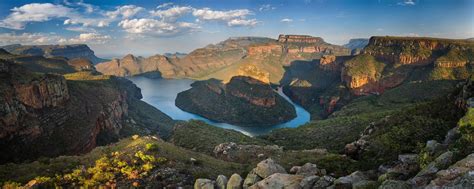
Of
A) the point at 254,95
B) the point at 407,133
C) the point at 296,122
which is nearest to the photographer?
the point at 407,133

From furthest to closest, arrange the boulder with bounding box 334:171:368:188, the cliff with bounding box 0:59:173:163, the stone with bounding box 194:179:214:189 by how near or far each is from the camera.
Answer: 1. the cliff with bounding box 0:59:173:163
2. the stone with bounding box 194:179:214:189
3. the boulder with bounding box 334:171:368:188

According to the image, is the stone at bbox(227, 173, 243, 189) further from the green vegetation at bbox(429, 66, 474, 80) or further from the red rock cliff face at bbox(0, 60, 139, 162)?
the green vegetation at bbox(429, 66, 474, 80)

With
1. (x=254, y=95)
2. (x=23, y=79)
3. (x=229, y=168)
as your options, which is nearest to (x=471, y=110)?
(x=229, y=168)

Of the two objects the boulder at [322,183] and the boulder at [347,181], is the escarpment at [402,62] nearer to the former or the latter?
the boulder at [347,181]

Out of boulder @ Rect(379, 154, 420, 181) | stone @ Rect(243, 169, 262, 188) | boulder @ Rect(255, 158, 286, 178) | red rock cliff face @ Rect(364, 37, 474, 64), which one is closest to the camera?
boulder @ Rect(379, 154, 420, 181)

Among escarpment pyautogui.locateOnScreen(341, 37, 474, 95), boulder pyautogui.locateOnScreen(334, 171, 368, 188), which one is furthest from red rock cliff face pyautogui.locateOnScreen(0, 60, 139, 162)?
escarpment pyautogui.locateOnScreen(341, 37, 474, 95)

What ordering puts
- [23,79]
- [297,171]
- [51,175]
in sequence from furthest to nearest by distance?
[23,79]
[51,175]
[297,171]

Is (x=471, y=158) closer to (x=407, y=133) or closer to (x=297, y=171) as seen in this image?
(x=297, y=171)

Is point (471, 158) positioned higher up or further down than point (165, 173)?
higher up
